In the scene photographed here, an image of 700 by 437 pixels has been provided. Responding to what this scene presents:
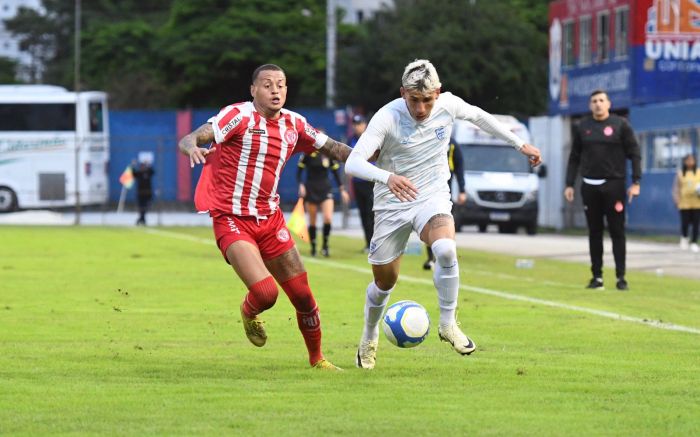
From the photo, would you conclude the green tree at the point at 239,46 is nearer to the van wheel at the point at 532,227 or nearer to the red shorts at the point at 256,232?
the van wheel at the point at 532,227

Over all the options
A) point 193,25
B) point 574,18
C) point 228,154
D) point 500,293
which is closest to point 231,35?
point 193,25

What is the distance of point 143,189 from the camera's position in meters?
45.0

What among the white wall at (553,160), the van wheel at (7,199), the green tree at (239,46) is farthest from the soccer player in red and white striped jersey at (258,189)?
the green tree at (239,46)

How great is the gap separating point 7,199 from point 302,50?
22881mm

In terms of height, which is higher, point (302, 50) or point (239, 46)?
point (239, 46)

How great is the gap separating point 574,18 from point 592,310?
34.1 metres

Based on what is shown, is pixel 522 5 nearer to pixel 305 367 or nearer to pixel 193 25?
pixel 193 25

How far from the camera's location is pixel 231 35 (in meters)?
73.4

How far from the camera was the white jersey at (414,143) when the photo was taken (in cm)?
1000

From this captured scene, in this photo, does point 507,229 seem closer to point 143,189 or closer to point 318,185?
point 143,189

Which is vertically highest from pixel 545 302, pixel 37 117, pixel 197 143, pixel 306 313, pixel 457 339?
pixel 37 117

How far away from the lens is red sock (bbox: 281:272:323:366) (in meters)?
10.1

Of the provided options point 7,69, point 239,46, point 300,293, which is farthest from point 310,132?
point 7,69

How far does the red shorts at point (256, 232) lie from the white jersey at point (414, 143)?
25.9 inches
